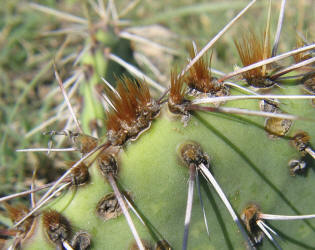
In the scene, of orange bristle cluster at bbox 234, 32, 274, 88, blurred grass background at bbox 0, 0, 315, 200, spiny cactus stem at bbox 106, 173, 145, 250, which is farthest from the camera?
blurred grass background at bbox 0, 0, 315, 200

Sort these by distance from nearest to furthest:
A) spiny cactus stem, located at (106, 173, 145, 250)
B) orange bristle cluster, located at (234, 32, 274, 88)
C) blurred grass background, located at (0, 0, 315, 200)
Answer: spiny cactus stem, located at (106, 173, 145, 250), orange bristle cluster, located at (234, 32, 274, 88), blurred grass background, located at (0, 0, 315, 200)

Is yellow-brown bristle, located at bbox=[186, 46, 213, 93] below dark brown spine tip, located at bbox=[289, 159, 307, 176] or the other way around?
the other way around

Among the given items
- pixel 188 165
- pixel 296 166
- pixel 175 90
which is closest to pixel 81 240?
pixel 188 165

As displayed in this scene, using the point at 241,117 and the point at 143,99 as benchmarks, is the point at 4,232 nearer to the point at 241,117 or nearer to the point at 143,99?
the point at 143,99

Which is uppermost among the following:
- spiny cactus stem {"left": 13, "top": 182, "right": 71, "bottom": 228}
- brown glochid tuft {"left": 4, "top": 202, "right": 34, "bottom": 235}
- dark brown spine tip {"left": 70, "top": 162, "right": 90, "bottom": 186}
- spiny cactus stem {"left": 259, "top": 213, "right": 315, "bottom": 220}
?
dark brown spine tip {"left": 70, "top": 162, "right": 90, "bottom": 186}

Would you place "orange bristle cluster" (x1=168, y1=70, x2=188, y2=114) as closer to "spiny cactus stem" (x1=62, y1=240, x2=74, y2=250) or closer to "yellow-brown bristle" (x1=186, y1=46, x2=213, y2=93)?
"yellow-brown bristle" (x1=186, y1=46, x2=213, y2=93)

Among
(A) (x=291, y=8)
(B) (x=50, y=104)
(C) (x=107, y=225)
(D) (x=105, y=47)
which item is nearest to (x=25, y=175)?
(B) (x=50, y=104)

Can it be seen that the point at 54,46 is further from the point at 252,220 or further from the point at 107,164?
the point at 252,220

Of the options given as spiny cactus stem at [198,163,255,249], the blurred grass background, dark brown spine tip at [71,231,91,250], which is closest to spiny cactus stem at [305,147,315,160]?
spiny cactus stem at [198,163,255,249]
